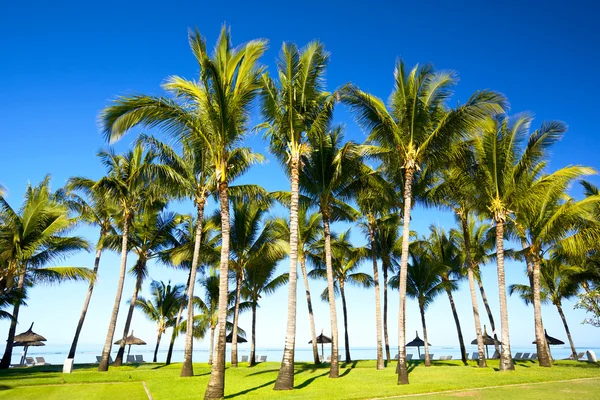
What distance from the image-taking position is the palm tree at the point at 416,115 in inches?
594

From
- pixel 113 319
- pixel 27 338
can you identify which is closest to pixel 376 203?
pixel 113 319

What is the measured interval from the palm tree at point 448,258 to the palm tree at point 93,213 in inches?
867

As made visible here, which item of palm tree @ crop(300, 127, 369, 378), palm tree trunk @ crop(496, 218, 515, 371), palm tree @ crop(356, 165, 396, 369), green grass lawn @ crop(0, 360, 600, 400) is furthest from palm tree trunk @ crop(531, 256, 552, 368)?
palm tree @ crop(300, 127, 369, 378)

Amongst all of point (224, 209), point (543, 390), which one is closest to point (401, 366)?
point (543, 390)

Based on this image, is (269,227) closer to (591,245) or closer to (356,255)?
(356,255)

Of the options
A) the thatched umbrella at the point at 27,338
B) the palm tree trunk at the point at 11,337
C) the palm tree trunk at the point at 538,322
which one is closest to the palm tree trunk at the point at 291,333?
the palm tree trunk at the point at 538,322

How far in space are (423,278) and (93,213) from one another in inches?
869

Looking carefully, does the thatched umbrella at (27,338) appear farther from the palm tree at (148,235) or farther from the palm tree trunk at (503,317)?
the palm tree trunk at (503,317)

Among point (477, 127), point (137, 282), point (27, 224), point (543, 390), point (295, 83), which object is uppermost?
point (295, 83)

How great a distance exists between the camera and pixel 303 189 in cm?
1912

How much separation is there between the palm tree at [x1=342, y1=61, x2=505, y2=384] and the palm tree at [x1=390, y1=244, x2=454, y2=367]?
38.7 feet

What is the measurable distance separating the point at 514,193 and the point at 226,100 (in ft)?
43.4

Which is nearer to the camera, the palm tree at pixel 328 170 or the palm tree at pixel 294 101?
the palm tree at pixel 294 101

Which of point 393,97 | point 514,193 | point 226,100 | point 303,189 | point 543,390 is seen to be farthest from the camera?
point 303,189
